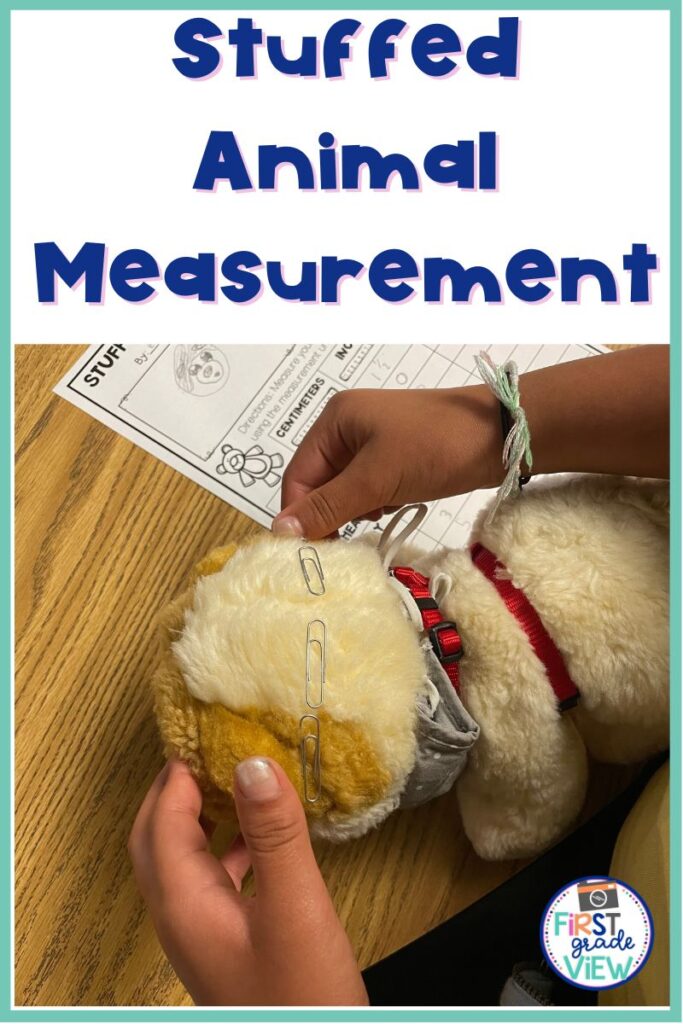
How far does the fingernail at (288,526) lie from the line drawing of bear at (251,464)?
0.17 meters

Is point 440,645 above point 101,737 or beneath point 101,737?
above

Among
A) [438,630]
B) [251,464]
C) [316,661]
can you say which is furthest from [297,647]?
[251,464]

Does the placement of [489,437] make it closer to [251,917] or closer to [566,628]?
[566,628]

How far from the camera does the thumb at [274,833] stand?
414mm

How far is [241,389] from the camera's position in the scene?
746 mm

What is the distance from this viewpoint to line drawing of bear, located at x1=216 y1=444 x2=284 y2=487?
0.72m

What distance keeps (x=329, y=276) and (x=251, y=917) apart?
0.56 metres

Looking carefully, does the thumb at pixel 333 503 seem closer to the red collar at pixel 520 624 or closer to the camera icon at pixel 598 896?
the red collar at pixel 520 624

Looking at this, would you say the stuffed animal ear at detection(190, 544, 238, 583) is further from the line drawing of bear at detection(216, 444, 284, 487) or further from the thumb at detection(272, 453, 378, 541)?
the line drawing of bear at detection(216, 444, 284, 487)

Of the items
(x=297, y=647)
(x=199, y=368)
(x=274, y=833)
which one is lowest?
(x=274, y=833)

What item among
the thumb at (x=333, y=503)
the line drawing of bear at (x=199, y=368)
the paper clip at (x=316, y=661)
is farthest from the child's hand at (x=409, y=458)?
the line drawing of bear at (x=199, y=368)

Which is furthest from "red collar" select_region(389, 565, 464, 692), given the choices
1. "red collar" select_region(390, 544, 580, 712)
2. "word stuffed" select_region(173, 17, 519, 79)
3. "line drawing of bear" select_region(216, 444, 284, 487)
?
"word stuffed" select_region(173, 17, 519, 79)

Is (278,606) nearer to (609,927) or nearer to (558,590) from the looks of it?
(558,590)

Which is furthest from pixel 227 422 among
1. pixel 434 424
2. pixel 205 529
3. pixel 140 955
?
pixel 140 955
